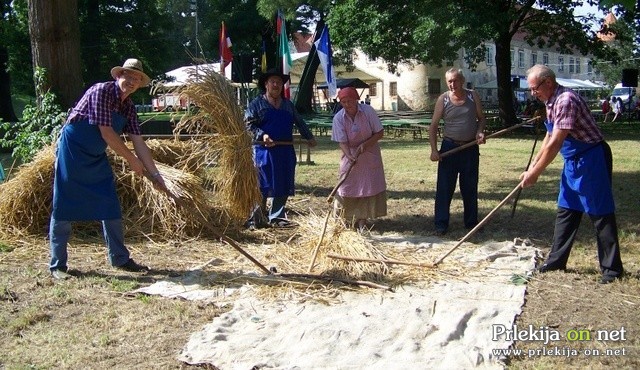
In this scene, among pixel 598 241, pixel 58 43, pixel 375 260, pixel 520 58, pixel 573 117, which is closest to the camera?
pixel 573 117

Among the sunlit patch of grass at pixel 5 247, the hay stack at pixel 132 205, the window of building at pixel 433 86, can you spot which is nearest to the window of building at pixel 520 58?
the window of building at pixel 433 86

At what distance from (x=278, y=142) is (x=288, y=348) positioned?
3030 mm

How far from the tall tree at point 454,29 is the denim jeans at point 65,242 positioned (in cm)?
1295

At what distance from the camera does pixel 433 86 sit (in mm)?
39781

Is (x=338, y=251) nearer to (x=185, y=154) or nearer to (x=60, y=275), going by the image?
(x=60, y=275)

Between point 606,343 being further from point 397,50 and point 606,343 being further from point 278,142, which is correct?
point 397,50

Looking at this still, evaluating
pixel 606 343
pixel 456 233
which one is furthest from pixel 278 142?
pixel 606 343

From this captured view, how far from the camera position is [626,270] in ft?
15.3

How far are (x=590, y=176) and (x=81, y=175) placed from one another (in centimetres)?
349

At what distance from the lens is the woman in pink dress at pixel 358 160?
584cm

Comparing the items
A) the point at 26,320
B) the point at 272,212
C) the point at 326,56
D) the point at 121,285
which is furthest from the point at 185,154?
the point at 326,56

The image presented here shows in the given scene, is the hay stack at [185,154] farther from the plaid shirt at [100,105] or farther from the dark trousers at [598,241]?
the dark trousers at [598,241]

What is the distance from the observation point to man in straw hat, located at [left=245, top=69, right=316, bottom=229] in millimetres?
6125

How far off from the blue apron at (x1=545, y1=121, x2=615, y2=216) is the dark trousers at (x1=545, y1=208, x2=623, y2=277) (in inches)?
3.5
